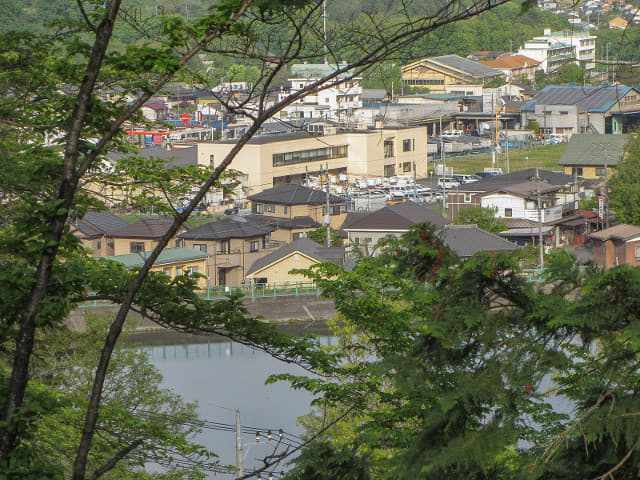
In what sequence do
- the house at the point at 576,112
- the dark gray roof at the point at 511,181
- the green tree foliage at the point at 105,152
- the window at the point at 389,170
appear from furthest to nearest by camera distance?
the house at the point at 576,112, the window at the point at 389,170, the dark gray roof at the point at 511,181, the green tree foliage at the point at 105,152

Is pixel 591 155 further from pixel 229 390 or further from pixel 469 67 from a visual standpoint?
pixel 469 67

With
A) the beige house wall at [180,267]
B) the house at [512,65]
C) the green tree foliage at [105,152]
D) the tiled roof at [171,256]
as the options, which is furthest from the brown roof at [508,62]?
the green tree foliage at [105,152]

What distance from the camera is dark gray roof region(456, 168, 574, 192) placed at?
14678mm

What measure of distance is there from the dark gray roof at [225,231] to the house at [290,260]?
0.42 metres

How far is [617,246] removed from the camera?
1176 cm

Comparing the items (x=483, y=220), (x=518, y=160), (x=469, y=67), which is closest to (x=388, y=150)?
(x=518, y=160)

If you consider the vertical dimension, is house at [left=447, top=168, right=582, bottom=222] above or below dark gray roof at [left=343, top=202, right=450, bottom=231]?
above

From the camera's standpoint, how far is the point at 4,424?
1.75m

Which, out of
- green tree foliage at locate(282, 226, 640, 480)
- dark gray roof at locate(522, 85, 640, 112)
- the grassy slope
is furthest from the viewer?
dark gray roof at locate(522, 85, 640, 112)

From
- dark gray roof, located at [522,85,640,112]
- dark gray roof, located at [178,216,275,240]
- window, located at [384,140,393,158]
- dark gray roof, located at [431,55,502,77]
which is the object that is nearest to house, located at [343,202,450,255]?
dark gray roof, located at [178,216,275,240]

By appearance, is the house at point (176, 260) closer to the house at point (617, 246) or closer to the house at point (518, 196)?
the house at point (518, 196)

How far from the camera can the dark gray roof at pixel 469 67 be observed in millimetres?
30969

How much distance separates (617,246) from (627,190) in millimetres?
1193

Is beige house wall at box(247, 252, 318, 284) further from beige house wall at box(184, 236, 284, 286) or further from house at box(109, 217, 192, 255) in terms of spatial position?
house at box(109, 217, 192, 255)
